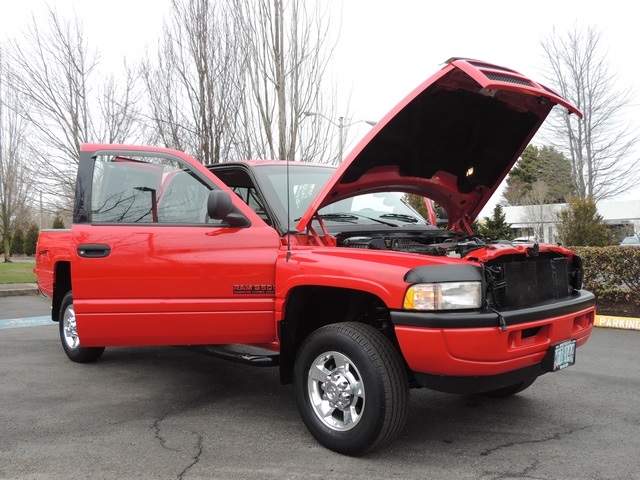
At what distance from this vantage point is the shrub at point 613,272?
26.7ft

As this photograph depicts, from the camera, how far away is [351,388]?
124 inches

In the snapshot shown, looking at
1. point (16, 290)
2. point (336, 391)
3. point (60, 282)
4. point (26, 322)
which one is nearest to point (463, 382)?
point (336, 391)

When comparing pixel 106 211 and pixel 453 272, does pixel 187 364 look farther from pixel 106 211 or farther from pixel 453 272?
pixel 453 272

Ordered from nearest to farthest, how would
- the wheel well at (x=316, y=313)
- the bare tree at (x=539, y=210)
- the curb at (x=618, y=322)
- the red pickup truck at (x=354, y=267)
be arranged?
the red pickup truck at (x=354, y=267), the wheel well at (x=316, y=313), the curb at (x=618, y=322), the bare tree at (x=539, y=210)

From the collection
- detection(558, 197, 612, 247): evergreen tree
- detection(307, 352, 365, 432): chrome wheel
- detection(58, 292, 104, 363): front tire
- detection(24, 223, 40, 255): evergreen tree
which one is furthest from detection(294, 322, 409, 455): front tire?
detection(24, 223, 40, 255): evergreen tree

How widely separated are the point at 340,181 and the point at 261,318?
3.58ft

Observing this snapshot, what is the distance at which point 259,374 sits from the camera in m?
5.07

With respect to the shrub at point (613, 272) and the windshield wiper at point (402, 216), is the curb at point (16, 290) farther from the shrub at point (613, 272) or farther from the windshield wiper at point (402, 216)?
the shrub at point (613, 272)

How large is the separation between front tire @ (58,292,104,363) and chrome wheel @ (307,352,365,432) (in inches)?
116

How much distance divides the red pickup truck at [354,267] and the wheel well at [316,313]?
0.04 feet

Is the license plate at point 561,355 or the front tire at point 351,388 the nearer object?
the front tire at point 351,388

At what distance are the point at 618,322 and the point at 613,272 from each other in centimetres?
97

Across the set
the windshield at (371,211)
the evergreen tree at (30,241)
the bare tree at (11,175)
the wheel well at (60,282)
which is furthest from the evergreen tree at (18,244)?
the windshield at (371,211)

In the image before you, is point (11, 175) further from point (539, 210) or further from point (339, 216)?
point (539, 210)
